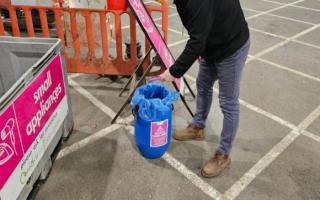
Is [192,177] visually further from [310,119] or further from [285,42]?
[285,42]

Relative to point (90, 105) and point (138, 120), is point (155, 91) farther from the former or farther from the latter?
point (90, 105)

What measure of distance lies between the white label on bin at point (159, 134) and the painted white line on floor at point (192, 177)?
0.71 ft

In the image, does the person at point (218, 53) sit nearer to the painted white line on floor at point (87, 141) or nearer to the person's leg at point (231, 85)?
the person's leg at point (231, 85)

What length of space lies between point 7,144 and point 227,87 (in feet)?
5.68

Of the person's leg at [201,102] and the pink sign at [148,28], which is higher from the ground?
the pink sign at [148,28]

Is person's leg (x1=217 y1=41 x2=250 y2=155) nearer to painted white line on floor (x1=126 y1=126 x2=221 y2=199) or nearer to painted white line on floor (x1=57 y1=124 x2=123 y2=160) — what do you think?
painted white line on floor (x1=126 y1=126 x2=221 y2=199)

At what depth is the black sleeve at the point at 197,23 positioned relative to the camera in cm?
206

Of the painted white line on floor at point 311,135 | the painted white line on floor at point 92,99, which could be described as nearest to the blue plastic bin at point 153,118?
the painted white line on floor at point 92,99

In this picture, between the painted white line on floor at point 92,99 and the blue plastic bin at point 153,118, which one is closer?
the blue plastic bin at point 153,118

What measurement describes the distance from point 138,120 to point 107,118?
951 millimetres

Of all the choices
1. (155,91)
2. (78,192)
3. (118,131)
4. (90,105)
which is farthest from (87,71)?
(78,192)

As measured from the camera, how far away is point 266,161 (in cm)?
316

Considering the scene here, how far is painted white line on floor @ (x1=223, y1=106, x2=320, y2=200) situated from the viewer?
280 centimetres

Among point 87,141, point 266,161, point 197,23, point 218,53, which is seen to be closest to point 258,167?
point 266,161
